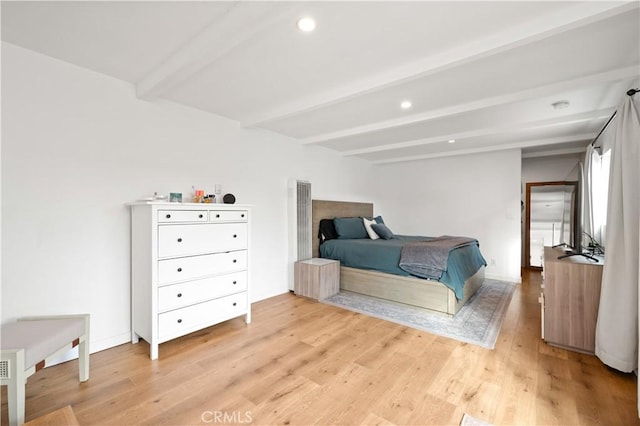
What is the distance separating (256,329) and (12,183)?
2247mm

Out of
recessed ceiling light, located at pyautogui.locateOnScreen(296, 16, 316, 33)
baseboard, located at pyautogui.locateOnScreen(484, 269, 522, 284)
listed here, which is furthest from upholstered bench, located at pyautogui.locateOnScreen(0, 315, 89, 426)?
baseboard, located at pyautogui.locateOnScreen(484, 269, 522, 284)

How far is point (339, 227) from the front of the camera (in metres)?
4.59

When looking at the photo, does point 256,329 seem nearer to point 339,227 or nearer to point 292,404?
point 292,404

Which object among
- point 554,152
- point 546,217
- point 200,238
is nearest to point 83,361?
point 200,238

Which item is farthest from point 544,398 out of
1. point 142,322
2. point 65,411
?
point 142,322

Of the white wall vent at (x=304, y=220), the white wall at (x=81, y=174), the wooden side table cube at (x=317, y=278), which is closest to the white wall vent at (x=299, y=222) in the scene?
the white wall vent at (x=304, y=220)

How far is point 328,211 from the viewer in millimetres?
4820

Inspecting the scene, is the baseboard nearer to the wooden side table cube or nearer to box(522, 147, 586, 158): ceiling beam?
box(522, 147, 586, 158): ceiling beam

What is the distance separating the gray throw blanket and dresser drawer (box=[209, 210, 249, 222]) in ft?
6.55

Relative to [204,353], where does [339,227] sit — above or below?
above

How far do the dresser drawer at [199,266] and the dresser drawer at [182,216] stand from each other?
0.34 m

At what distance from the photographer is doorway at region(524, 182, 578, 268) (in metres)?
5.36

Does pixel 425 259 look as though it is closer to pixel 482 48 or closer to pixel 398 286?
pixel 398 286

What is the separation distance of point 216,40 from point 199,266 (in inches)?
72.0
